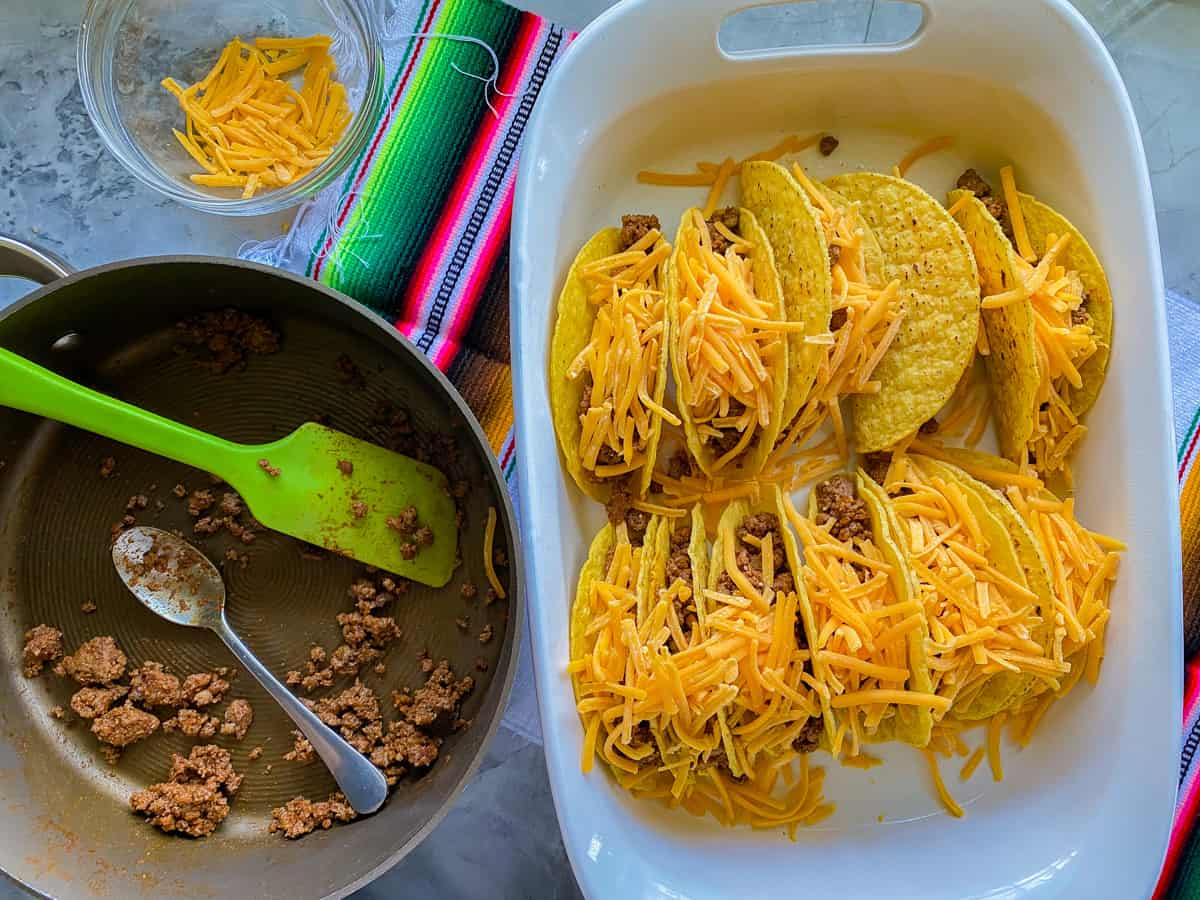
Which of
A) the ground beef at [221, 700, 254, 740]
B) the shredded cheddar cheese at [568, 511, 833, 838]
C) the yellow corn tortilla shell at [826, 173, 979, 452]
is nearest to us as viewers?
the shredded cheddar cheese at [568, 511, 833, 838]

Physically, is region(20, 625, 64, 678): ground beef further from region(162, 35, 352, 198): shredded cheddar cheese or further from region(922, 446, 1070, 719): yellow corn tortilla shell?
region(922, 446, 1070, 719): yellow corn tortilla shell

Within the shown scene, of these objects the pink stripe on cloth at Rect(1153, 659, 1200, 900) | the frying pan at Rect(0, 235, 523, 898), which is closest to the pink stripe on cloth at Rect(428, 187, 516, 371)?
the frying pan at Rect(0, 235, 523, 898)

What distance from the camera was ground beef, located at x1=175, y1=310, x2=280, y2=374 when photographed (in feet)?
4.60

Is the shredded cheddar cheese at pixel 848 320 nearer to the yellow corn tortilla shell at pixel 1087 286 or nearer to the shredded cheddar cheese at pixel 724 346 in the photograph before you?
the shredded cheddar cheese at pixel 724 346

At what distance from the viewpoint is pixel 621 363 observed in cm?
125

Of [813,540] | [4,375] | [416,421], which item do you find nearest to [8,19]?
[4,375]

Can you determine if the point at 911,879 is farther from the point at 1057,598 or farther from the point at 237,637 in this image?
the point at 237,637

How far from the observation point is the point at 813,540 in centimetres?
129

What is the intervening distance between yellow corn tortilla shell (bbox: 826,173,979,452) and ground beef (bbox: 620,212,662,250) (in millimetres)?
299

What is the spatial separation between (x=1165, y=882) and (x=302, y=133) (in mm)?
1737

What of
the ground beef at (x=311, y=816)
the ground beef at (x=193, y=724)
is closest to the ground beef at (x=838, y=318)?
the ground beef at (x=311, y=816)

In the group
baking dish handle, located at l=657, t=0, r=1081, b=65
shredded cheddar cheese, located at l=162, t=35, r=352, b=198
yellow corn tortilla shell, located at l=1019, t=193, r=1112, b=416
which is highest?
baking dish handle, located at l=657, t=0, r=1081, b=65

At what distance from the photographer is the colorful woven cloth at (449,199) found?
4.87 ft

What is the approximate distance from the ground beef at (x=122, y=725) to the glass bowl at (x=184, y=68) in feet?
2.46
